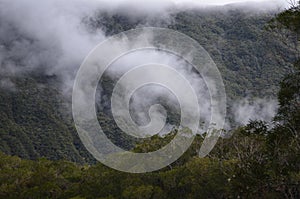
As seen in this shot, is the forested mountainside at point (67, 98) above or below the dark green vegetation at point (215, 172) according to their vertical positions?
above

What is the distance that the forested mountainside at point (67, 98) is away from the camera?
116688 millimetres

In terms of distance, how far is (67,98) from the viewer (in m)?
157

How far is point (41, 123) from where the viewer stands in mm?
130000

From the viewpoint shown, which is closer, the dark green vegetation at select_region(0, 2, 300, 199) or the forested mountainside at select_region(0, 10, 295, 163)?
the dark green vegetation at select_region(0, 2, 300, 199)

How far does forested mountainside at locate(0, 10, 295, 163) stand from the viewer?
116688 millimetres

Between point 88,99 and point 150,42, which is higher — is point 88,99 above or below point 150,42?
below

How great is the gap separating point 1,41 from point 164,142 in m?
174

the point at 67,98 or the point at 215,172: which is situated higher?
the point at 67,98

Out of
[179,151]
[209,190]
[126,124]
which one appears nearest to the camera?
[209,190]

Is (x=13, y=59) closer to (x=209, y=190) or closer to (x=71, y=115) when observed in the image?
(x=71, y=115)

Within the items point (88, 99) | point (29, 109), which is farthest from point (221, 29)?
point (29, 109)

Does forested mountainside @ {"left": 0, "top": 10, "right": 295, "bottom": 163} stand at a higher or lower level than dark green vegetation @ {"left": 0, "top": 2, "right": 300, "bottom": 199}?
higher

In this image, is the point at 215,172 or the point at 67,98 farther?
the point at 67,98

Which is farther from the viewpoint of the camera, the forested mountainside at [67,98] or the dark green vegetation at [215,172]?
the forested mountainside at [67,98]
